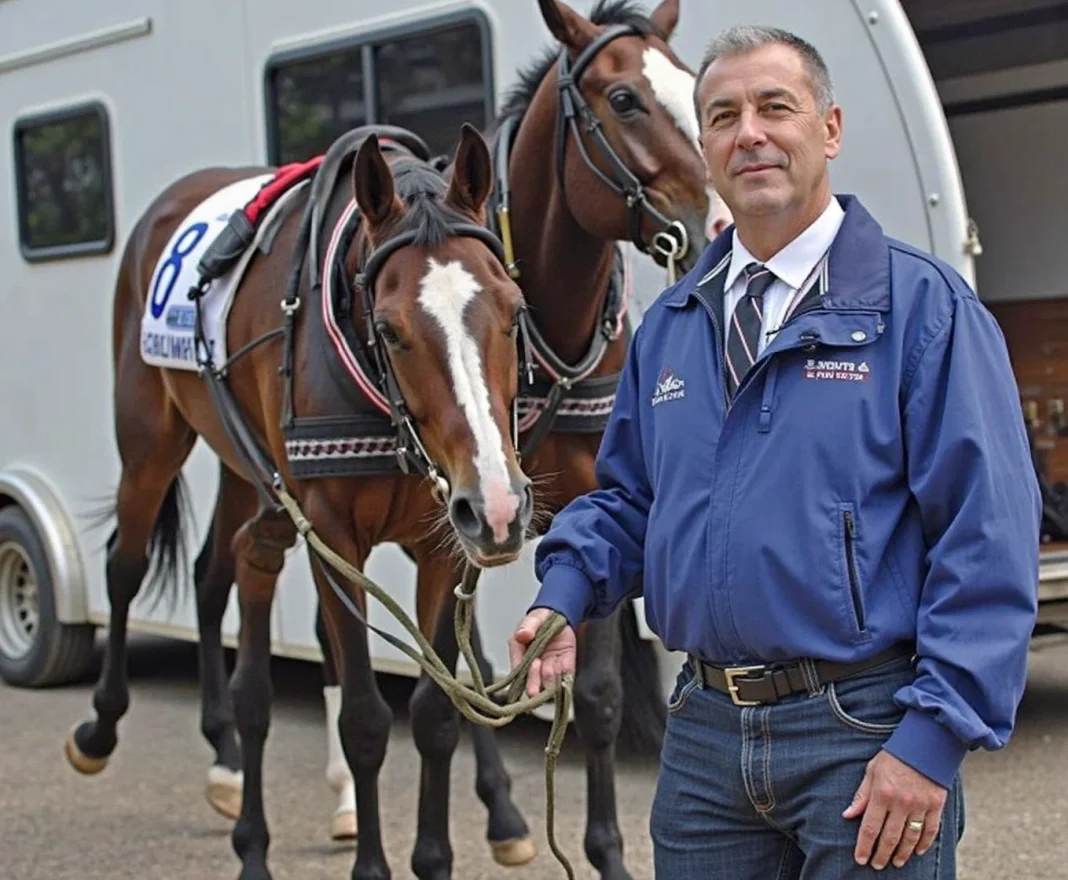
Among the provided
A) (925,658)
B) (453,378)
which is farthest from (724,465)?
A: (453,378)

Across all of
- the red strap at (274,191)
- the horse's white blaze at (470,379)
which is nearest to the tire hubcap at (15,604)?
the red strap at (274,191)

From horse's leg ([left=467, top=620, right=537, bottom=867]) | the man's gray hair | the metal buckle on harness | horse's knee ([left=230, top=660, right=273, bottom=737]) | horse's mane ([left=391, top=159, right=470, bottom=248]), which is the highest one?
the man's gray hair

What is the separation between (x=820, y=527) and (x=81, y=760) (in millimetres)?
4211

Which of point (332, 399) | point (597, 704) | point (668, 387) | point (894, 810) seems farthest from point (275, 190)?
point (894, 810)

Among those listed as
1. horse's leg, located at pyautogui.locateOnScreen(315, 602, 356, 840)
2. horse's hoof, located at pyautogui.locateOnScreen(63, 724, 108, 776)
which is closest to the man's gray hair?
horse's leg, located at pyautogui.locateOnScreen(315, 602, 356, 840)

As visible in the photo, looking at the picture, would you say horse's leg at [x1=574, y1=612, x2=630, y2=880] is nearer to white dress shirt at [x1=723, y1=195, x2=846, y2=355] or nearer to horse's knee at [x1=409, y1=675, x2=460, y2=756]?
horse's knee at [x1=409, y1=675, x2=460, y2=756]

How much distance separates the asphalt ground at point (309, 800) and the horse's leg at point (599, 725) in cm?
25

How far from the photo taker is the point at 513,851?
471cm

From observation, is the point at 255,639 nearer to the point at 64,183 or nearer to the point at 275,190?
the point at 275,190

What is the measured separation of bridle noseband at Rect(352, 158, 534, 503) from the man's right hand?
110cm

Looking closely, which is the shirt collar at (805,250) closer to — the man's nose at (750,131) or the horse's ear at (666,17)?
the man's nose at (750,131)

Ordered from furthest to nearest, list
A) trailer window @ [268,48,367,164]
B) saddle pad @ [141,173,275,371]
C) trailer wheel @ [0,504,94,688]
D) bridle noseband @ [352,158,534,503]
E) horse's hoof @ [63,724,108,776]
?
trailer wheel @ [0,504,94,688]
trailer window @ [268,48,367,164]
horse's hoof @ [63,724,108,776]
saddle pad @ [141,173,275,371]
bridle noseband @ [352,158,534,503]

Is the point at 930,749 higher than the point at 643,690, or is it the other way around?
the point at 930,749

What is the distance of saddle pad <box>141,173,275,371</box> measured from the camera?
462cm
